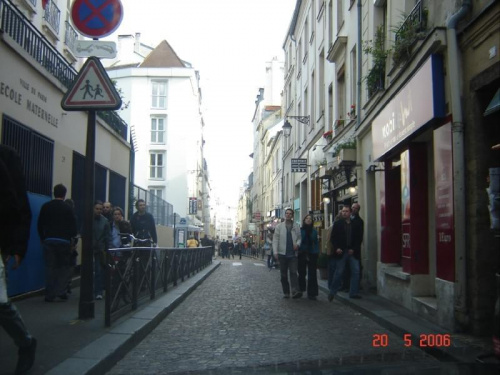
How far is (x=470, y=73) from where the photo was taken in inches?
259

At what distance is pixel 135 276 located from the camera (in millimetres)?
7840

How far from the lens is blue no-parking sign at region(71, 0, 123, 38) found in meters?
6.91

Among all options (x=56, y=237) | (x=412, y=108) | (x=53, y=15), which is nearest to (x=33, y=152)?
(x=56, y=237)

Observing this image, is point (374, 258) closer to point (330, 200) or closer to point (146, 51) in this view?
point (330, 200)

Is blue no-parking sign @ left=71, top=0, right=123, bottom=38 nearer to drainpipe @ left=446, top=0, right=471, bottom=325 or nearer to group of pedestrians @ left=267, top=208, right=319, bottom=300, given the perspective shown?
drainpipe @ left=446, top=0, right=471, bottom=325

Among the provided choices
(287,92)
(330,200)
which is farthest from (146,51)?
(330,200)

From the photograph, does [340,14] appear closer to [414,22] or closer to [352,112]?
[352,112]

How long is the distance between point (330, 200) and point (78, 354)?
13998mm

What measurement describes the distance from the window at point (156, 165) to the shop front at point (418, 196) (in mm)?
38299

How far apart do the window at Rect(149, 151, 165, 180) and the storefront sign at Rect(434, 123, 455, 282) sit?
41.9m

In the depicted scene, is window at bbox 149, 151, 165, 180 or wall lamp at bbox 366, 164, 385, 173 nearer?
wall lamp at bbox 366, 164, 385, 173

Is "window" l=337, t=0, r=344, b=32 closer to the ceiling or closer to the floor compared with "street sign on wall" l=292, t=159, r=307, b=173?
closer to the ceiling
